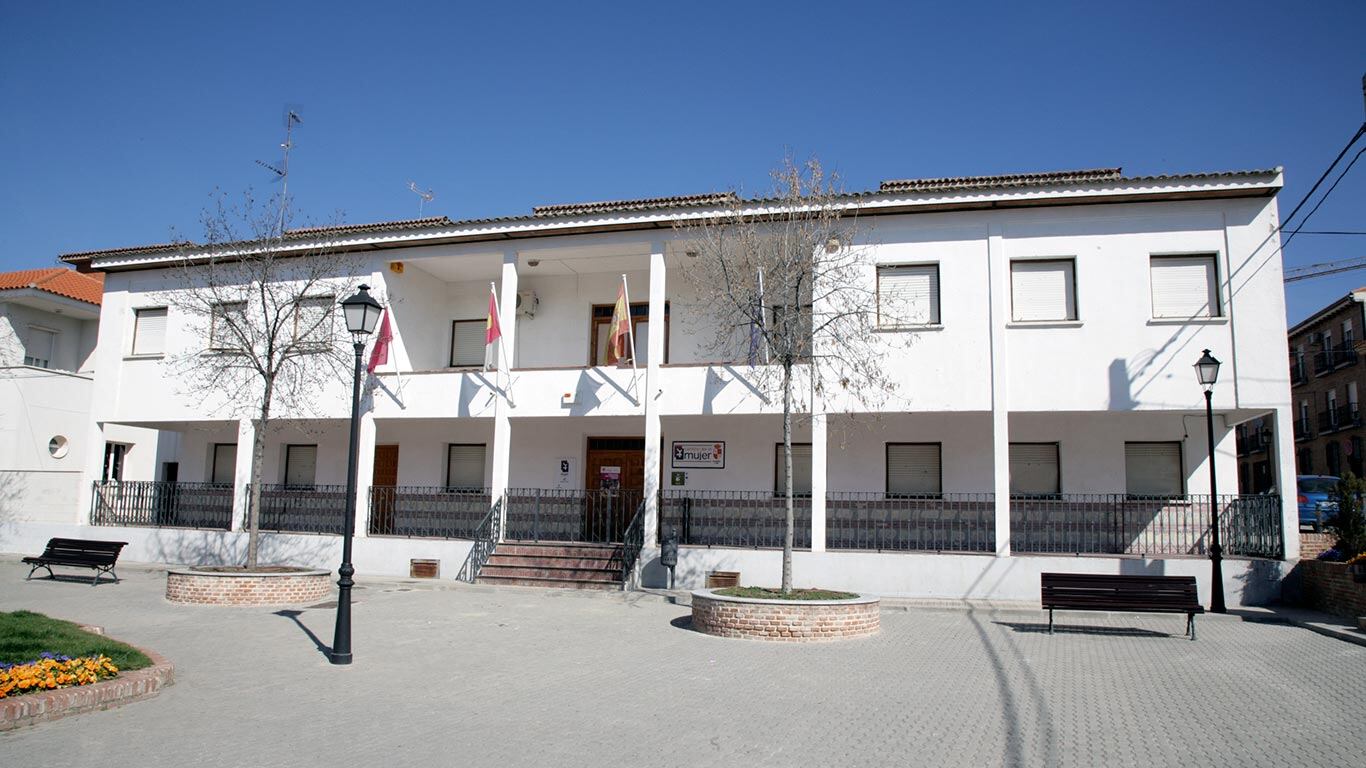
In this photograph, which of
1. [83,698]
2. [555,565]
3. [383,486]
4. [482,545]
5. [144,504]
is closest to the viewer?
[83,698]

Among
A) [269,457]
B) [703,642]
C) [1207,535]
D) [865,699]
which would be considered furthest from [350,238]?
[1207,535]

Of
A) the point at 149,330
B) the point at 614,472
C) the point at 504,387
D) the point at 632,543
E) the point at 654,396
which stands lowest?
the point at 632,543

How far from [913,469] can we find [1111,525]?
3665 mm

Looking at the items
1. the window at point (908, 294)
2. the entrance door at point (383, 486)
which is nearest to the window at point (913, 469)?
the window at point (908, 294)

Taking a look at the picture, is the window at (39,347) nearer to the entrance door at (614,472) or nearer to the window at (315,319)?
the window at (315,319)

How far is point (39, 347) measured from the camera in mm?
27547

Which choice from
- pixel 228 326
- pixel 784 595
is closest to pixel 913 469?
pixel 784 595

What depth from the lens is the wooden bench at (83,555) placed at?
53.0 ft

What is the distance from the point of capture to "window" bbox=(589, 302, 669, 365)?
20219 mm

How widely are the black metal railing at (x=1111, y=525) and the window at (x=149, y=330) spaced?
751 inches

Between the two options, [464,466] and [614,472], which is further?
[464,466]

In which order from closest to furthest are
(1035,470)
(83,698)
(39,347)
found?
(83,698)
(1035,470)
(39,347)

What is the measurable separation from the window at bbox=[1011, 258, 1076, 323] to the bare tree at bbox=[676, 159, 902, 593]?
230 centimetres

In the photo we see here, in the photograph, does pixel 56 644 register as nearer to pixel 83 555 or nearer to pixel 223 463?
pixel 83 555
